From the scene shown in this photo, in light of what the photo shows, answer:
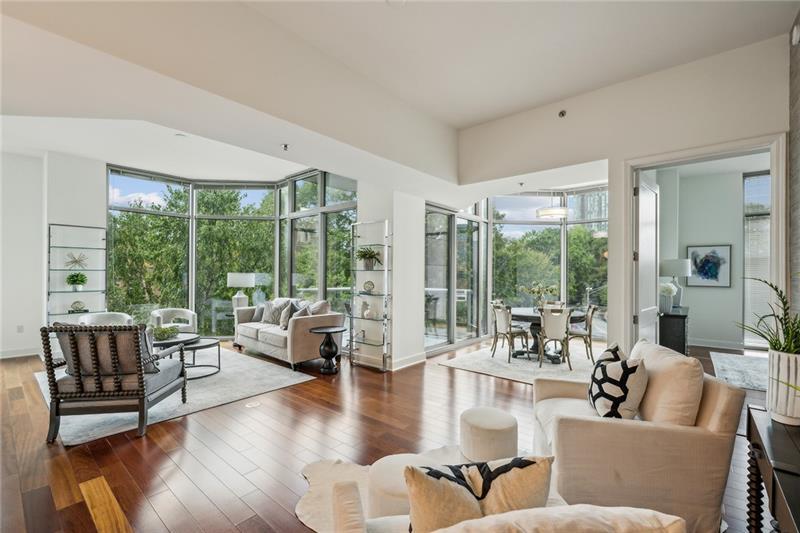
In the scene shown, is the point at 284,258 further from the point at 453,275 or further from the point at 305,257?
the point at 453,275

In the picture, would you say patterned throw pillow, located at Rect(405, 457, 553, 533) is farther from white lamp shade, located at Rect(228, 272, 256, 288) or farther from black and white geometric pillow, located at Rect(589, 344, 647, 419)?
white lamp shade, located at Rect(228, 272, 256, 288)

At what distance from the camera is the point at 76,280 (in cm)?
587

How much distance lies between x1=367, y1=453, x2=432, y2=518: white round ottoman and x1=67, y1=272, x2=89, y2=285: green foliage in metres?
6.46

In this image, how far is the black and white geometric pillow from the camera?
207 centimetres

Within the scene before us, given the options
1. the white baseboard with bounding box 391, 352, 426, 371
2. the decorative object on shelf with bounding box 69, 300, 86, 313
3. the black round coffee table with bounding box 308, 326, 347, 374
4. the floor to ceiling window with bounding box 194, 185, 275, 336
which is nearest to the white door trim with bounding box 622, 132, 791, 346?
the white baseboard with bounding box 391, 352, 426, 371

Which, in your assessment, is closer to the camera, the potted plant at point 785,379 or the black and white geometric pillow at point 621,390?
the potted plant at point 785,379

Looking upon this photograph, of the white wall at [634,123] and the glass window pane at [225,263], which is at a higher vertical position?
the white wall at [634,123]

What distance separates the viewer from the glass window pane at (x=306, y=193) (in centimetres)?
711

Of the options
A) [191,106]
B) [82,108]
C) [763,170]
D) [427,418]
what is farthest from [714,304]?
[82,108]

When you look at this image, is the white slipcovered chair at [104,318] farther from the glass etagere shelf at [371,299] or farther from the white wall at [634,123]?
the white wall at [634,123]

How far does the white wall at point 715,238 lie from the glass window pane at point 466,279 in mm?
4019

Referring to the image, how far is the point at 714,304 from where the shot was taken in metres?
6.95

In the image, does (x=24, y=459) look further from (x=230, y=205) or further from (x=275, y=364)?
(x=230, y=205)

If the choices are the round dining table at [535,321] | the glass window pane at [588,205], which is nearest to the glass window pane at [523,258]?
the glass window pane at [588,205]
